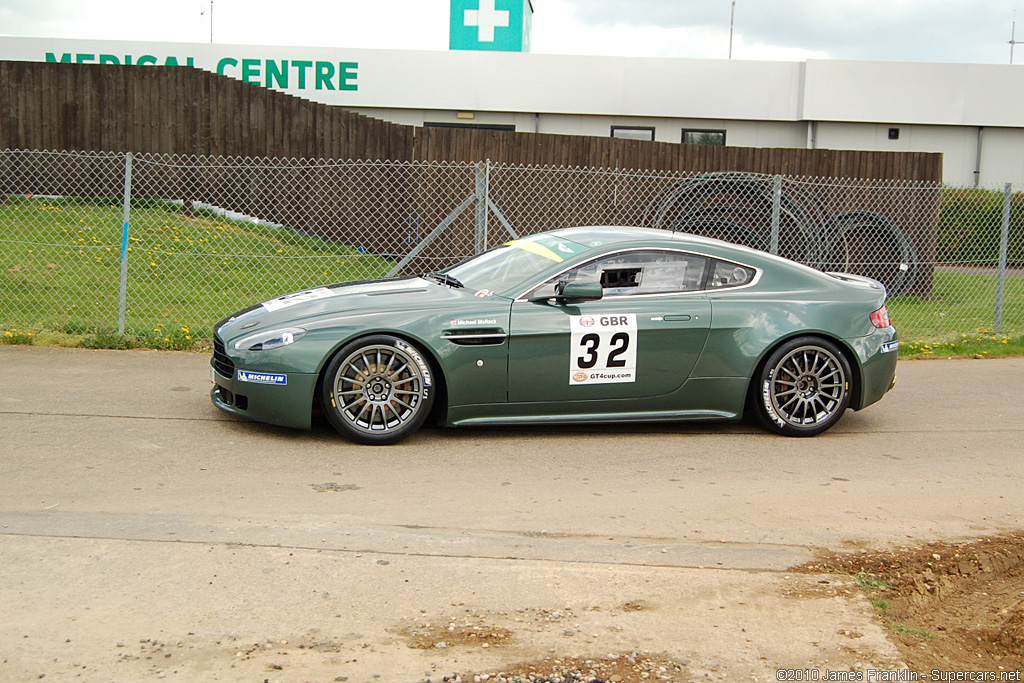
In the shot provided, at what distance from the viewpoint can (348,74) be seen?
25.5 metres

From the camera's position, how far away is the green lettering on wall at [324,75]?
25.5m

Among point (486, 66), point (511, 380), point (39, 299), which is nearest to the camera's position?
point (511, 380)

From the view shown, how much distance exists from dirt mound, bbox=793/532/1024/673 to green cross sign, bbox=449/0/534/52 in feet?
81.7

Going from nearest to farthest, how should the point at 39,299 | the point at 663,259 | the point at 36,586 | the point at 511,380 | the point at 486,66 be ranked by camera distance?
the point at 36,586 → the point at 511,380 → the point at 663,259 → the point at 39,299 → the point at 486,66

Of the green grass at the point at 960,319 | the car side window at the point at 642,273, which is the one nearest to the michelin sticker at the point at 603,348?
the car side window at the point at 642,273

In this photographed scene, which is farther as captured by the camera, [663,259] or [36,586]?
[663,259]

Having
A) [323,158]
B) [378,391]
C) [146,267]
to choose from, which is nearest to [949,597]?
[378,391]

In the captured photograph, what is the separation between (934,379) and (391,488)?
5.75 metres

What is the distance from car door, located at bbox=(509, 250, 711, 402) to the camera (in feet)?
21.7

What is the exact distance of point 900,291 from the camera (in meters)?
15.5

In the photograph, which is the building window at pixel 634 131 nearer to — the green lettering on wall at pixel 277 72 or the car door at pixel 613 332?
the green lettering on wall at pixel 277 72

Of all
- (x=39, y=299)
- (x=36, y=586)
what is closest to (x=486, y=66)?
(x=39, y=299)

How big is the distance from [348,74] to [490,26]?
471cm

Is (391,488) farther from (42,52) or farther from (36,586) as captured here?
(42,52)
